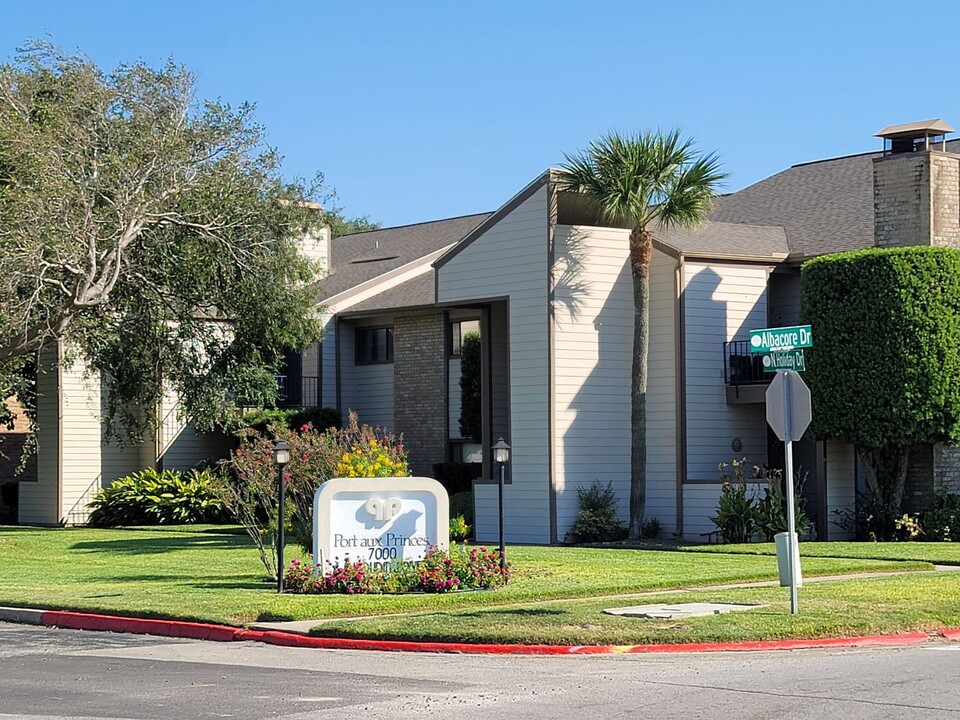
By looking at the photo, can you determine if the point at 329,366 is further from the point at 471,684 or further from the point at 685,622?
the point at 471,684

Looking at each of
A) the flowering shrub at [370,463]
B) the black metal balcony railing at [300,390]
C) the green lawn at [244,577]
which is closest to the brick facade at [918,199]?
the green lawn at [244,577]

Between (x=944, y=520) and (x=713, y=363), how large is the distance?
5.95m

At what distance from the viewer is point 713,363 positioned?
31359 mm

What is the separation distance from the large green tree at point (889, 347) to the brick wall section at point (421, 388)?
12700mm

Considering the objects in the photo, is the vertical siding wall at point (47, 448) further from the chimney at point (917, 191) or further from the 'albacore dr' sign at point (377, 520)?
the chimney at point (917, 191)

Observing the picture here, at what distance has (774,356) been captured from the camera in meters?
16.0

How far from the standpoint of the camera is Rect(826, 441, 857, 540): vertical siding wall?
97.9ft

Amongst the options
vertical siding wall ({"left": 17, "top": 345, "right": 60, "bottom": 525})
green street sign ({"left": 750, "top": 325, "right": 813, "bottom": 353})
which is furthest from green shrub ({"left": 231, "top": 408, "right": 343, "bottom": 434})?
green street sign ({"left": 750, "top": 325, "right": 813, "bottom": 353})

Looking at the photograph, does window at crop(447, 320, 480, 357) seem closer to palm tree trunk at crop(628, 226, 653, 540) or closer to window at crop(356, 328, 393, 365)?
window at crop(356, 328, 393, 365)

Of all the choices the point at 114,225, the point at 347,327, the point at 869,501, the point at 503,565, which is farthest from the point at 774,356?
the point at 347,327

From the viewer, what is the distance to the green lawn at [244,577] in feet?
60.4

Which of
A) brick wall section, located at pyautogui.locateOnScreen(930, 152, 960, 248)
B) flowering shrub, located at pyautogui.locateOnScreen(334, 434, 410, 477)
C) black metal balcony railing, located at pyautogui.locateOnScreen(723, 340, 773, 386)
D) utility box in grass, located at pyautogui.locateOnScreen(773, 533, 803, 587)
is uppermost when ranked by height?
brick wall section, located at pyautogui.locateOnScreen(930, 152, 960, 248)

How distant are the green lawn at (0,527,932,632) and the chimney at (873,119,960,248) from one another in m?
7.64

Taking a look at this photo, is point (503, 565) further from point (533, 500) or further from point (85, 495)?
point (85, 495)
